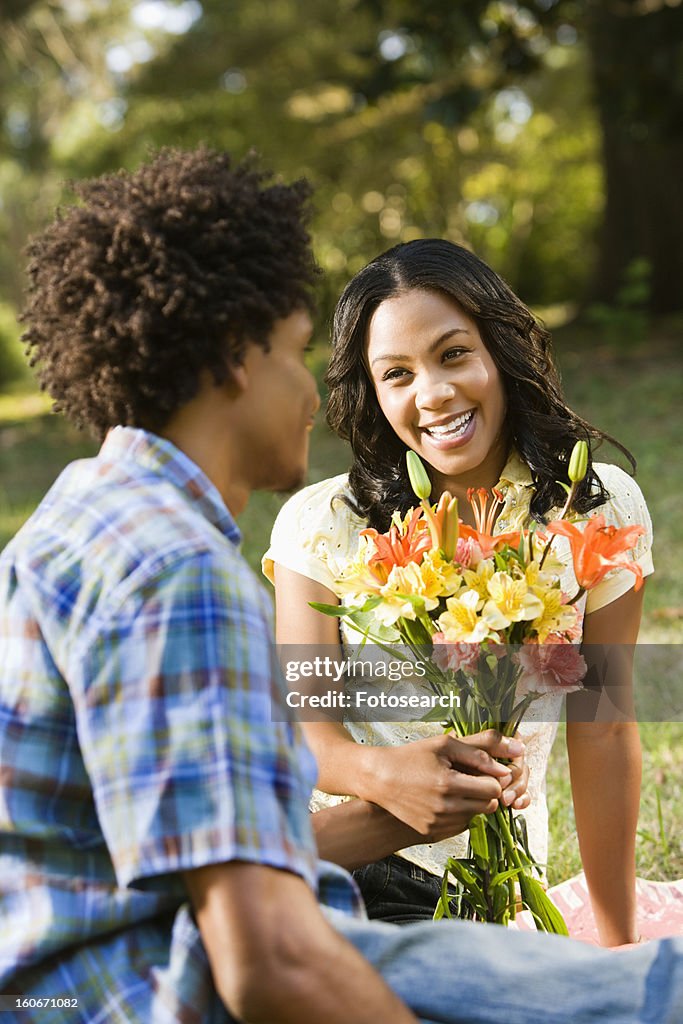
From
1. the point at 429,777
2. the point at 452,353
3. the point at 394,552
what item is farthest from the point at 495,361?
the point at 429,777

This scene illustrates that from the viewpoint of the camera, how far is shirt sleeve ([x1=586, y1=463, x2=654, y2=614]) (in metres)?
2.57

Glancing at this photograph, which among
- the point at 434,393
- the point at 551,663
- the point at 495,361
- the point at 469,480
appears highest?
the point at 495,361

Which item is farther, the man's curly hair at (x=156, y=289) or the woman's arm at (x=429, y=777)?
the woman's arm at (x=429, y=777)

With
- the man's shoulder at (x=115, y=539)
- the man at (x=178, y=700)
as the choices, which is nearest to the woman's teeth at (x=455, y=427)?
the man at (x=178, y=700)

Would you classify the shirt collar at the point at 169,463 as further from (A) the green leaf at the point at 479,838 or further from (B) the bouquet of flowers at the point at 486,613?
(A) the green leaf at the point at 479,838


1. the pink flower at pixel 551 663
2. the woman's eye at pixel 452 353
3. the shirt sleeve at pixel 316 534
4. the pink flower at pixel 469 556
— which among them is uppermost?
the woman's eye at pixel 452 353

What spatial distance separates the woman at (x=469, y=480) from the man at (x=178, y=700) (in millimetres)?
835

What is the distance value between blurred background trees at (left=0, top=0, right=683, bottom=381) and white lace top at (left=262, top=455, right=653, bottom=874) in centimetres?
750

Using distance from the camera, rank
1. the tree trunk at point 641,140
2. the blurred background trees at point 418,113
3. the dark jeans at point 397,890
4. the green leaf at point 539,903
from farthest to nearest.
A: the blurred background trees at point 418,113, the tree trunk at point 641,140, the dark jeans at point 397,890, the green leaf at point 539,903

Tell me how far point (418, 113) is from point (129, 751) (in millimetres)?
14806

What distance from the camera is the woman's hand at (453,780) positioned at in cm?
202

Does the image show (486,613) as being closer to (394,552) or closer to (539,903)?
(394,552)

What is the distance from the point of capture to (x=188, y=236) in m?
1.66

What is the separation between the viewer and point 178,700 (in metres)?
1.38
